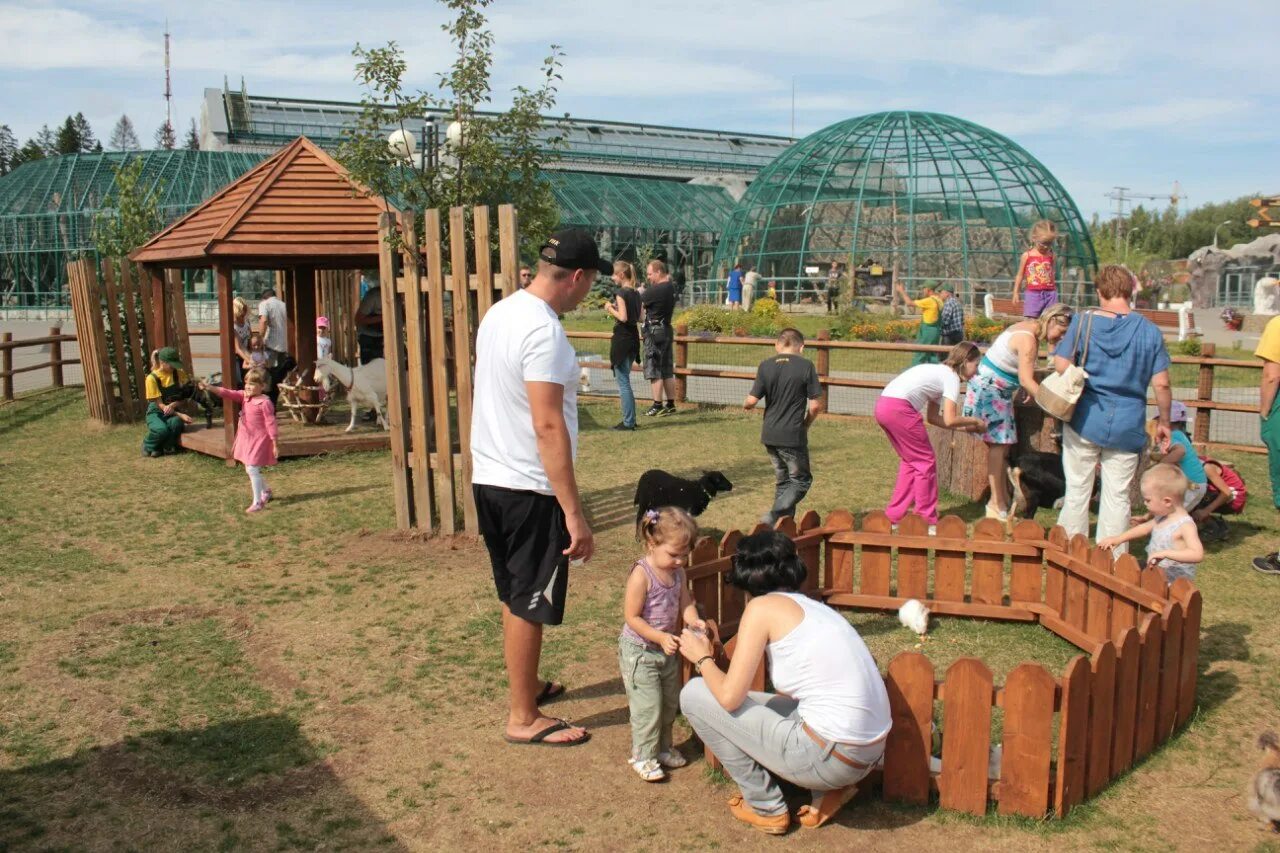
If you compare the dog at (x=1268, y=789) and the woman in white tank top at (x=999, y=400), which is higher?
the woman in white tank top at (x=999, y=400)

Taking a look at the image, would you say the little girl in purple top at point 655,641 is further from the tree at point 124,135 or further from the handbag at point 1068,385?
the tree at point 124,135

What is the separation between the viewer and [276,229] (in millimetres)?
10648

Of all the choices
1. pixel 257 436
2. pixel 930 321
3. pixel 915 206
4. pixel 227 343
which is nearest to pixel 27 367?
pixel 227 343

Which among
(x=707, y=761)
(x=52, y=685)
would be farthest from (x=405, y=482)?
(x=707, y=761)

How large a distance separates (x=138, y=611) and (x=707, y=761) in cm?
364

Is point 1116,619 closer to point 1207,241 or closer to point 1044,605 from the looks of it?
point 1044,605

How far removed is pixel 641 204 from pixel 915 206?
13.1 meters

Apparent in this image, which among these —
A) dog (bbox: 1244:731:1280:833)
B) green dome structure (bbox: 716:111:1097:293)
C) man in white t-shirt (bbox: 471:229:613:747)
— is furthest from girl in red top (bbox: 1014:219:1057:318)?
green dome structure (bbox: 716:111:1097:293)

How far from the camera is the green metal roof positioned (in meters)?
40.4

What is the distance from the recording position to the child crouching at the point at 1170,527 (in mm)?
5266

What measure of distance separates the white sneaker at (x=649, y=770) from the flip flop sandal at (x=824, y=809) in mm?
562

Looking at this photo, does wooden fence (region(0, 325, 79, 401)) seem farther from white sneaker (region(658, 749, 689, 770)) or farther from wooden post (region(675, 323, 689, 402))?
white sneaker (region(658, 749, 689, 770))

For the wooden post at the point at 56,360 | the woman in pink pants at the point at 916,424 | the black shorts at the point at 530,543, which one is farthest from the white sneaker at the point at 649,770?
the wooden post at the point at 56,360

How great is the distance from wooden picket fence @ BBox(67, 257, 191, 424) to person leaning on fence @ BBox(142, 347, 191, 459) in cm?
135
